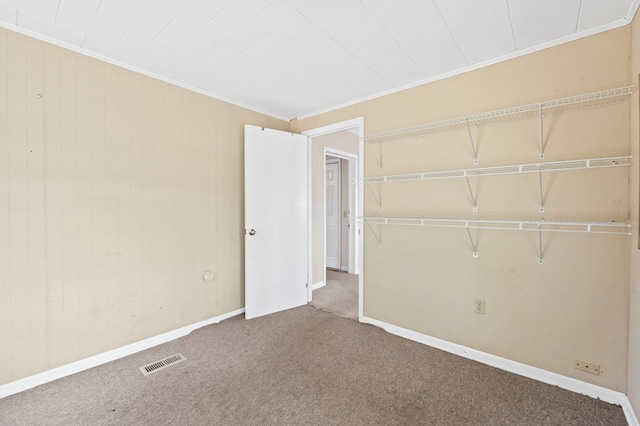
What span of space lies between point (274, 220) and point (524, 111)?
8.26 ft

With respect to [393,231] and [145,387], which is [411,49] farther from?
[145,387]

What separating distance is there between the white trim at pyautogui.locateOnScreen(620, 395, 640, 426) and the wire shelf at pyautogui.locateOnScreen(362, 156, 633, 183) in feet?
4.69

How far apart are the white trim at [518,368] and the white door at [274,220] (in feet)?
4.15

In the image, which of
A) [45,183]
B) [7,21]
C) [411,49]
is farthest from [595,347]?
[7,21]

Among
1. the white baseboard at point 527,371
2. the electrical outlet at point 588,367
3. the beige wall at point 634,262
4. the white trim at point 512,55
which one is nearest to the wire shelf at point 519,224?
the beige wall at point 634,262

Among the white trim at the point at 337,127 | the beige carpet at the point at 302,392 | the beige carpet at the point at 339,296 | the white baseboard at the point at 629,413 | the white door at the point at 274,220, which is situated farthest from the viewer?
the beige carpet at the point at 339,296

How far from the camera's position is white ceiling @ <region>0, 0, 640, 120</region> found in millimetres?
1663

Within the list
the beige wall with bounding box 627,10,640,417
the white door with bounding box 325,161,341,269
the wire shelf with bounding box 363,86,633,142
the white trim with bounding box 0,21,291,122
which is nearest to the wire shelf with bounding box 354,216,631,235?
the beige wall with bounding box 627,10,640,417

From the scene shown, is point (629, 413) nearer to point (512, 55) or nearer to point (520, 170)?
point (520, 170)

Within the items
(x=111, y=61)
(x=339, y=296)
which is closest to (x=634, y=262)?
(x=339, y=296)

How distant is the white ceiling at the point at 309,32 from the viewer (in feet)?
5.46

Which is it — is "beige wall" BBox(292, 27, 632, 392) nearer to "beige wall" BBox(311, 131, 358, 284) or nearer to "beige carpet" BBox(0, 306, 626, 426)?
"beige carpet" BBox(0, 306, 626, 426)

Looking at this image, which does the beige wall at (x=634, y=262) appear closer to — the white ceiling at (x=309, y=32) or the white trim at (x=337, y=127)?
Answer: the white ceiling at (x=309, y=32)

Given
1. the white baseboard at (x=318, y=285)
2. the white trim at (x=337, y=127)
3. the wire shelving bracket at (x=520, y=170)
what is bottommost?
the white baseboard at (x=318, y=285)
